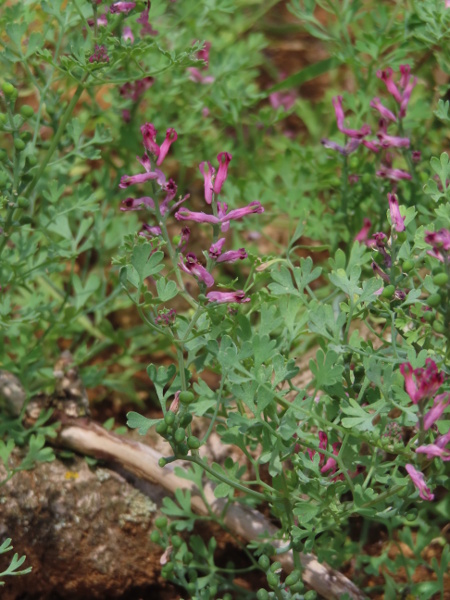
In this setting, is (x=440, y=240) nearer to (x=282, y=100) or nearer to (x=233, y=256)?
(x=233, y=256)

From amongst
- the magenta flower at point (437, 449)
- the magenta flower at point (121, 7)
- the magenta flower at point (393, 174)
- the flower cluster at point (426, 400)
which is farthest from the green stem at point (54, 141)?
the magenta flower at point (437, 449)

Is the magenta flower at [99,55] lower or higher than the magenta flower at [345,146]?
higher

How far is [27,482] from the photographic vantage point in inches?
95.2

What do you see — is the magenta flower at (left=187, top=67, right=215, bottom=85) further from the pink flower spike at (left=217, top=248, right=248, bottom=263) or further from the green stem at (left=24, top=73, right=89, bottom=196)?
the pink flower spike at (left=217, top=248, right=248, bottom=263)

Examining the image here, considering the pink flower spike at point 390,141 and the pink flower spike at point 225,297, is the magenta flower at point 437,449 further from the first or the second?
the pink flower spike at point 390,141

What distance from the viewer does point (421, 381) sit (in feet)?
5.39

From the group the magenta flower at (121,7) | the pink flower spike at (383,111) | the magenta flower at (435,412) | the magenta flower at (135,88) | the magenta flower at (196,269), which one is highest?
the magenta flower at (121,7)

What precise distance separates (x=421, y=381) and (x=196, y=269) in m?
0.54

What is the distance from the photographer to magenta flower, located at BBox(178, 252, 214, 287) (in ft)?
5.85

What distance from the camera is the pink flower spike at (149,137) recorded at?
6.15 ft

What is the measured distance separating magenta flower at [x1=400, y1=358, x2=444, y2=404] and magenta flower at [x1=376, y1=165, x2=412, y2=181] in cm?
94

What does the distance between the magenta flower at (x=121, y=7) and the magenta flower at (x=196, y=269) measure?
0.75 meters

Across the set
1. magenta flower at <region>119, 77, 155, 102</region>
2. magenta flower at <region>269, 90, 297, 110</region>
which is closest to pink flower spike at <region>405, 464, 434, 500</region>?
magenta flower at <region>119, 77, 155, 102</region>

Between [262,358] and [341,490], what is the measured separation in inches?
14.7
